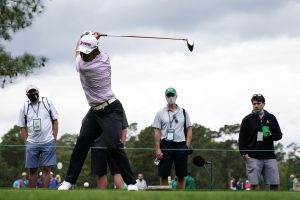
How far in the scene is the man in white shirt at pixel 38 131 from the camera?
12.9 meters

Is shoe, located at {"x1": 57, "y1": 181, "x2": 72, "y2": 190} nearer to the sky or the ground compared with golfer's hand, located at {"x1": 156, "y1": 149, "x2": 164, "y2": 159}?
nearer to the ground

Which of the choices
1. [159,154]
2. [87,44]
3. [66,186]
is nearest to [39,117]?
[159,154]

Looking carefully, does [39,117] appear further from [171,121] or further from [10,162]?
[10,162]

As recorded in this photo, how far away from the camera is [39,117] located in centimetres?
1285

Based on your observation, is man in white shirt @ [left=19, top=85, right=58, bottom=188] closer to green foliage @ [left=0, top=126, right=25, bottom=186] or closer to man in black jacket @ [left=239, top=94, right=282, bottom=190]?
green foliage @ [left=0, top=126, right=25, bottom=186]

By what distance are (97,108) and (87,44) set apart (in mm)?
845

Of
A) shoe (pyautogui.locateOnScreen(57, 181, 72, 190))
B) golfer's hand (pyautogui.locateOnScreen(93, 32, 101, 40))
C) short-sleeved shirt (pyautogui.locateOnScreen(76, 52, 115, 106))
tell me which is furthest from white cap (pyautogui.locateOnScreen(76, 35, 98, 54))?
shoe (pyautogui.locateOnScreen(57, 181, 72, 190))

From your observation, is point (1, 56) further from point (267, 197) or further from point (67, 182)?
point (267, 197)

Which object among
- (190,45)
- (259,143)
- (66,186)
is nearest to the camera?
(66,186)

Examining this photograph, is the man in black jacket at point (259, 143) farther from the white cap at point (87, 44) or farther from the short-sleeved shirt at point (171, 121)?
the white cap at point (87, 44)

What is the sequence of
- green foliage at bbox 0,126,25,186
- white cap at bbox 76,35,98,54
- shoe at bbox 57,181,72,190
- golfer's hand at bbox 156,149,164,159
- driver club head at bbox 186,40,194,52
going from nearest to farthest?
white cap at bbox 76,35,98,54
shoe at bbox 57,181,72,190
golfer's hand at bbox 156,149,164,159
driver club head at bbox 186,40,194,52
green foliage at bbox 0,126,25,186

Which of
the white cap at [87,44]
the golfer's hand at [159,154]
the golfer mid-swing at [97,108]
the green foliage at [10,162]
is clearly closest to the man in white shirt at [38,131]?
the golfer's hand at [159,154]

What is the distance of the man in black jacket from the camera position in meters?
12.6

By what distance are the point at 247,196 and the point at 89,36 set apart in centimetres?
323
